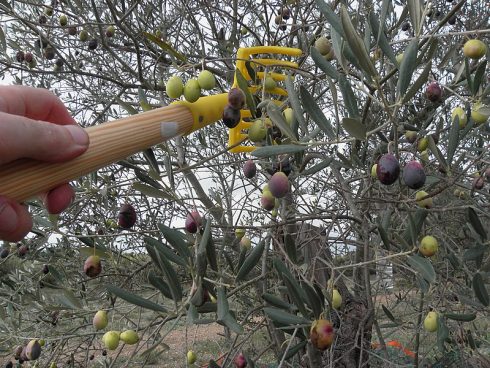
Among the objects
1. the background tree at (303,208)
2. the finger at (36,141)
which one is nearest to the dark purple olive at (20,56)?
the background tree at (303,208)

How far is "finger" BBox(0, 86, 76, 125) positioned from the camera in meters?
1.15

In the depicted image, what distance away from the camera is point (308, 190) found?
369 cm

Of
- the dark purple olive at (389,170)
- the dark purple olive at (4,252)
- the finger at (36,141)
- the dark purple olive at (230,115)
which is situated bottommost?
the finger at (36,141)

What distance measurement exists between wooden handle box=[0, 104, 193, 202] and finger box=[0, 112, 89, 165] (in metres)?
0.02

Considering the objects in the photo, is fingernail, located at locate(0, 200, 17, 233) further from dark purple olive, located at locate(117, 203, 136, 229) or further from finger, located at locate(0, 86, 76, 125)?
dark purple olive, located at locate(117, 203, 136, 229)

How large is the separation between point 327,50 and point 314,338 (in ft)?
2.81

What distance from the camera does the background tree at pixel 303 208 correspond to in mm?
1185

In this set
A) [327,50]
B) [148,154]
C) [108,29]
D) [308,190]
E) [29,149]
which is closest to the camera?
[29,149]

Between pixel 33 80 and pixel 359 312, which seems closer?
pixel 359 312

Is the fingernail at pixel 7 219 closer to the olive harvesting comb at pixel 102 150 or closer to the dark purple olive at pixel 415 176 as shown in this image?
the olive harvesting comb at pixel 102 150

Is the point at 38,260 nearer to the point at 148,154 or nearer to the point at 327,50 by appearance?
the point at 148,154

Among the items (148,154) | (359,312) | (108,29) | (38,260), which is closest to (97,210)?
(38,260)

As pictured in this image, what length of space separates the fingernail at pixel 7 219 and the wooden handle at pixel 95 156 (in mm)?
68

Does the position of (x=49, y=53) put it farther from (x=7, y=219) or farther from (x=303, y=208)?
(x=7, y=219)
